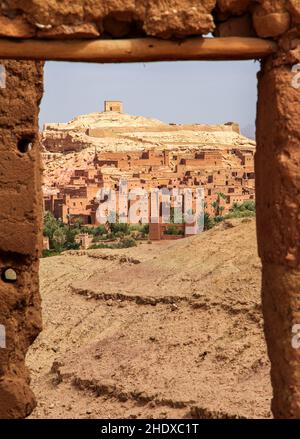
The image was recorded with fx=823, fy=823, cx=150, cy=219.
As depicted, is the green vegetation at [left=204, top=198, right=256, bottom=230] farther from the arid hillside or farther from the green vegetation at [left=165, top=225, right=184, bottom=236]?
the arid hillside

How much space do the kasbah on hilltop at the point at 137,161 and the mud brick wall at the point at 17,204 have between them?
21.9 meters

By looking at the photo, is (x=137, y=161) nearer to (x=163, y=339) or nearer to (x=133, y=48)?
(x=163, y=339)

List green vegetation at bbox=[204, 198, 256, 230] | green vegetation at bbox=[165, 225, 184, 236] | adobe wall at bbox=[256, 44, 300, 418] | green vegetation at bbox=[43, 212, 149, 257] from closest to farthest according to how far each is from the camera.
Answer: adobe wall at bbox=[256, 44, 300, 418] < green vegetation at bbox=[165, 225, 184, 236] < green vegetation at bbox=[43, 212, 149, 257] < green vegetation at bbox=[204, 198, 256, 230]

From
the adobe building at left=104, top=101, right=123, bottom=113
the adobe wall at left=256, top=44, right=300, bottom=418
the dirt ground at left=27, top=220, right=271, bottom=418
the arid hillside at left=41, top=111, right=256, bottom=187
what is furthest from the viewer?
the adobe building at left=104, top=101, right=123, bottom=113

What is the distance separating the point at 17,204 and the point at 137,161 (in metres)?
45.8

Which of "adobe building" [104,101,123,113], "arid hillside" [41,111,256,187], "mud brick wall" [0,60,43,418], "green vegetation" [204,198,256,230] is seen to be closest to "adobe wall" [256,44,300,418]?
"mud brick wall" [0,60,43,418]

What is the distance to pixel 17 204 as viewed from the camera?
627 cm

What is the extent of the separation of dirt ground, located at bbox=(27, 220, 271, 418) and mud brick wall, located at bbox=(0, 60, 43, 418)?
2.31 m

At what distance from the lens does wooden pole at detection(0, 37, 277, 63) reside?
12.9ft

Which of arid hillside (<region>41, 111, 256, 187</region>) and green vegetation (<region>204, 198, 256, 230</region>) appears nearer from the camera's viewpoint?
green vegetation (<region>204, 198, 256, 230</region>)

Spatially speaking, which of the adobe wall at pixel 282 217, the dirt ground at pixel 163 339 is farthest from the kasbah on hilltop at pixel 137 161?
the adobe wall at pixel 282 217

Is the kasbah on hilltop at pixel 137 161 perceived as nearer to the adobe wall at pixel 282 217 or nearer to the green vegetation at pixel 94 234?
the green vegetation at pixel 94 234

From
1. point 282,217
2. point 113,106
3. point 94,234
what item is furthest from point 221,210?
point 113,106

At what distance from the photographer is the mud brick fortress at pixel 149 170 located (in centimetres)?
3750
